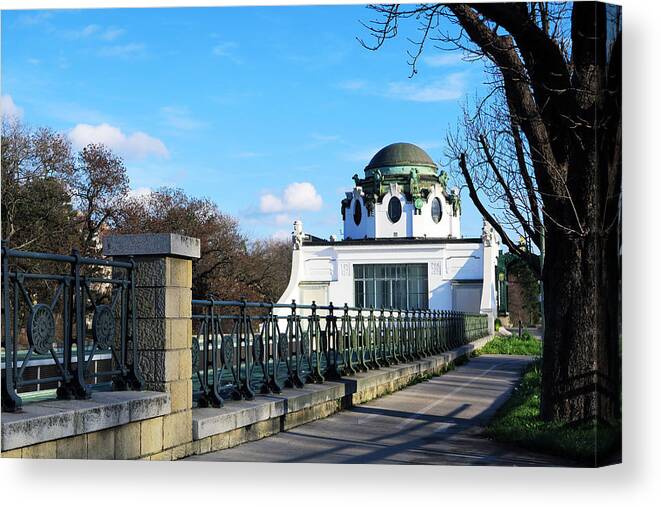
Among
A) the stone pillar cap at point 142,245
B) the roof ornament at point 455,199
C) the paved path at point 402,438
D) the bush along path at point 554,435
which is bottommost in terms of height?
the paved path at point 402,438

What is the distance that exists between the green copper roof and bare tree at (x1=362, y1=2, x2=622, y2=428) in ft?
2.63

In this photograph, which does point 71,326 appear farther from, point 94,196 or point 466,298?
point 466,298

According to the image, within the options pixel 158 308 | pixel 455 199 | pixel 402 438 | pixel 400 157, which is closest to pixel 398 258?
pixel 400 157

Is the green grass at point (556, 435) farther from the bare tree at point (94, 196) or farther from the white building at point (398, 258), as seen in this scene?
the bare tree at point (94, 196)

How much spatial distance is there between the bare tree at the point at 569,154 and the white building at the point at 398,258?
1313 millimetres

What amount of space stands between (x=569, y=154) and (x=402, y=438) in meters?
2.84

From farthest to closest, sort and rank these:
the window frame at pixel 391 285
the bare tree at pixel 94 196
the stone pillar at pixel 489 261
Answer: the window frame at pixel 391 285, the stone pillar at pixel 489 261, the bare tree at pixel 94 196

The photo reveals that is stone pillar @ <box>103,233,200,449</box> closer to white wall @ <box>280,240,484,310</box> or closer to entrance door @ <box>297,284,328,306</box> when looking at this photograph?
white wall @ <box>280,240,484,310</box>

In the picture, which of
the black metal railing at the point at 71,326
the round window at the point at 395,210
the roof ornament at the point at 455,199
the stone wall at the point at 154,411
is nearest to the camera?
the black metal railing at the point at 71,326

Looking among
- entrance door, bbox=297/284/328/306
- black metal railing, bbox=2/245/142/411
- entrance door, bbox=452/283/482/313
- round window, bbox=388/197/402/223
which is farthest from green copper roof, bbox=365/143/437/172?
black metal railing, bbox=2/245/142/411

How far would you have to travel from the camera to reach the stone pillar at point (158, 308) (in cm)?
647

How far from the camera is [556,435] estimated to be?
287 inches

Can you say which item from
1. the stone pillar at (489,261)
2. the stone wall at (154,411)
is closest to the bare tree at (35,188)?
the stone wall at (154,411)

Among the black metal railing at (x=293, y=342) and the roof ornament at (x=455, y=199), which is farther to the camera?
the roof ornament at (x=455, y=199)
